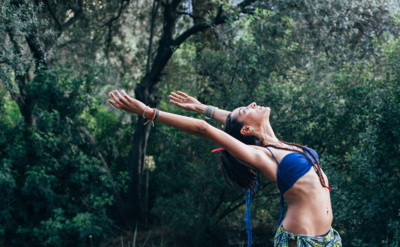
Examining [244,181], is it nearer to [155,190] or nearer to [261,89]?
[261,89]

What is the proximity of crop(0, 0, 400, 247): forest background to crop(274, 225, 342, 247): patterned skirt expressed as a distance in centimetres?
250

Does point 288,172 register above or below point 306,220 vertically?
above

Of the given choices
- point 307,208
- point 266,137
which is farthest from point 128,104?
point 307,208

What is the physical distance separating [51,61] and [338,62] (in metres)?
5.36

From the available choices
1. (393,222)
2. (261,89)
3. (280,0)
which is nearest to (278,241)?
(393,222)

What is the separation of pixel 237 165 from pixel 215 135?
0.52m

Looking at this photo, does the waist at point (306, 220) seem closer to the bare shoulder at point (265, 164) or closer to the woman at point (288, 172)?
the woman at point (288, 172)

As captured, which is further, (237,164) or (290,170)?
(237,164)

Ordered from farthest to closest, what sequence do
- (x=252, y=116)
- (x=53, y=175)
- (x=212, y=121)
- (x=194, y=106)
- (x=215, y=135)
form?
(x=53, y=175), (x=212, y=121), (x=194, y=106), (x=252, y=116), (x=215, y=135)

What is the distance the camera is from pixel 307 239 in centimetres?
225

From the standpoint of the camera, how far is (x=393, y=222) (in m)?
4.25

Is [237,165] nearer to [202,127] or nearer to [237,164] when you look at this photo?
[237,164]

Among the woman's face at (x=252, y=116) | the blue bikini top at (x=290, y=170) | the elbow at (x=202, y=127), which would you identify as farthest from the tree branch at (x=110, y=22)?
the blue bikini top at (x=290, y=170)

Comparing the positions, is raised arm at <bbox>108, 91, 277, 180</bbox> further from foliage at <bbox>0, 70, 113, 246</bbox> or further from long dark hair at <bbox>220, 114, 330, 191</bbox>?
foliage at <bbox>0, 70, 113, 246</bbox>
